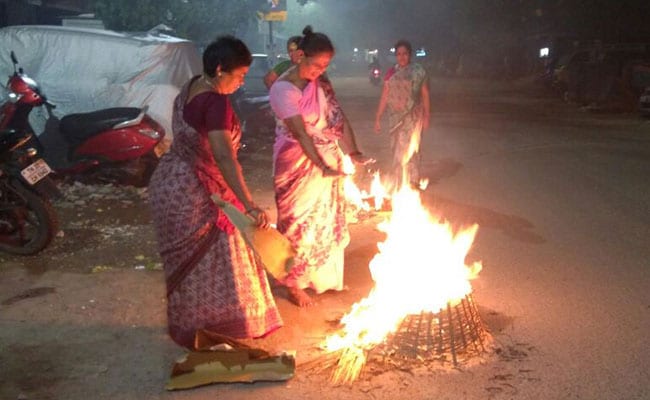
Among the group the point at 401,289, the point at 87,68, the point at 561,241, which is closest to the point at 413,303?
the point at 401,289

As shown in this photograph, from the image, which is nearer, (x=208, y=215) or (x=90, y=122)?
(x=208, y=215)

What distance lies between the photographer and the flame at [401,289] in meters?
3.85

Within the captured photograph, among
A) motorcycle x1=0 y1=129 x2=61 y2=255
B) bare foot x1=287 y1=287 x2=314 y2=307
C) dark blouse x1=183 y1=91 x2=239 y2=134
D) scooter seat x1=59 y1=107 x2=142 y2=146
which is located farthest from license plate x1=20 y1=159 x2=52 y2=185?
dark blouse x1=183 y1=91 x2=239 y2=134

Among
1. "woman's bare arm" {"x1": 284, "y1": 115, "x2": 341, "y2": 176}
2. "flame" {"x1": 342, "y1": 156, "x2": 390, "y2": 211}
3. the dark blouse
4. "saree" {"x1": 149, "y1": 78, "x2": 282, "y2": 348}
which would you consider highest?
the dark blouse

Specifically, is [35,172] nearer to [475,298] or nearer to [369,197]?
[369,197]

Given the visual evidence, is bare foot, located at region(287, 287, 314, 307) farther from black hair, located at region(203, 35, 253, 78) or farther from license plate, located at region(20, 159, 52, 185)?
license plate, located at region(20, 159, 52, 185)

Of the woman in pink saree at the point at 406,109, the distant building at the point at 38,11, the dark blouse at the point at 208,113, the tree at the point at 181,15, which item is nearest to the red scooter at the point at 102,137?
the woman in pink saree at the point at 406,109

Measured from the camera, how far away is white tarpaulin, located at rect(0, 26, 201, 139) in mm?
9727

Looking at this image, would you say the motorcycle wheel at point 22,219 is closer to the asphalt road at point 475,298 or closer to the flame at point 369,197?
the asphalt road at point 475,298

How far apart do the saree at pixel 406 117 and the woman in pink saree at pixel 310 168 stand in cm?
286

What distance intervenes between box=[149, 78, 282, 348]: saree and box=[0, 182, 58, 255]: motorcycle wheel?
241 centimetres

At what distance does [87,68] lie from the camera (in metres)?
9.76

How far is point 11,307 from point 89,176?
13.2 ft

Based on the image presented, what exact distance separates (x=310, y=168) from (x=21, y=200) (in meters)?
2.93
